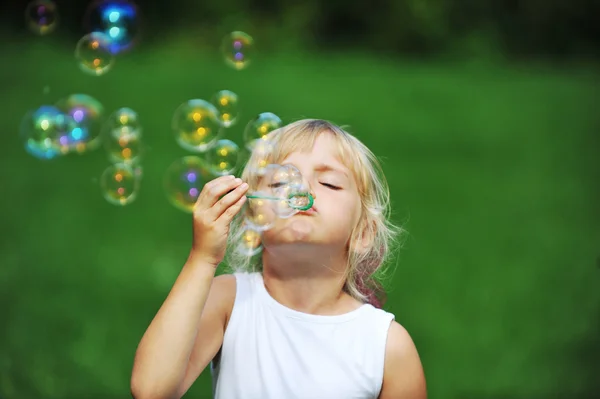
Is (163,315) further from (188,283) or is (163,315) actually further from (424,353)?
(424,353)

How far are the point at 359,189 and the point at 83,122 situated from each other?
1.23 meters

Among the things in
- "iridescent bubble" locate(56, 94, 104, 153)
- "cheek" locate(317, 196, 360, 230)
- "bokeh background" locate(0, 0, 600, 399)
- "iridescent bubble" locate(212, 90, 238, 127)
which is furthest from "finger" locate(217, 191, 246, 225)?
"iridescent bubble" locate(56, 94, 104, 153)

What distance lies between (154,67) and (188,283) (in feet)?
30.2

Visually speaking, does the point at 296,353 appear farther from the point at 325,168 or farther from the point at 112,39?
the point at 112,39

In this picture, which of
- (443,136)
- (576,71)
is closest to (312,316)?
(443,136)

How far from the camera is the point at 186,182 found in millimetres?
2486

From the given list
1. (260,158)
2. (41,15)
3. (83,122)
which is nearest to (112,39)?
(83,122)

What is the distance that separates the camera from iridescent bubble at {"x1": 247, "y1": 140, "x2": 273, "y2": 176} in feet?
7.28

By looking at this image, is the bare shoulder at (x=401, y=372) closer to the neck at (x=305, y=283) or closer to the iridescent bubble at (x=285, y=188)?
the neck at (x=305, y=283)

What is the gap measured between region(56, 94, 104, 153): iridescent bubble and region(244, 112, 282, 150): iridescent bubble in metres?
0.70

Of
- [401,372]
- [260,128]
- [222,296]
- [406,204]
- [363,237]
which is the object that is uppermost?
[260,128]

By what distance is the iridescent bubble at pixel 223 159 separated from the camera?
8.29ft

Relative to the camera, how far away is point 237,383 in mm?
2023

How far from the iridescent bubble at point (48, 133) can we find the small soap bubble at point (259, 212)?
1.03 meters
